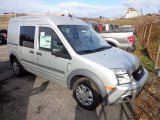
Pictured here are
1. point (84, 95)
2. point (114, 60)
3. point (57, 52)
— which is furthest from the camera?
point (57, 52)

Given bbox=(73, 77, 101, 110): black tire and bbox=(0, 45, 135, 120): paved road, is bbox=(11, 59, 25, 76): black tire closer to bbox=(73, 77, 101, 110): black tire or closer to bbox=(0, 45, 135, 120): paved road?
bbox=(0, 45, 135, 120): paved road

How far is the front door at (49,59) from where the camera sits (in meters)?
5.04

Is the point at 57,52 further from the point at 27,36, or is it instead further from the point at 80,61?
the point at 27,36

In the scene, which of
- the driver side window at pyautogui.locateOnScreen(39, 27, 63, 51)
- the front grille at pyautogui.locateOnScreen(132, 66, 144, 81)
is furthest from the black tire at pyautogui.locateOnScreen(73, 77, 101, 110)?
the driver side window at pyautogui.locateOnScreen(39, 27, 63, 51)

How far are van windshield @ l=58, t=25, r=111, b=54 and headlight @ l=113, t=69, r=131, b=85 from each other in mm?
983

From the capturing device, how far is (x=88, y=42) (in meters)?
5.33

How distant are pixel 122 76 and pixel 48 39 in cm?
223

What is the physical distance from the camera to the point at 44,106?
4.96 meters

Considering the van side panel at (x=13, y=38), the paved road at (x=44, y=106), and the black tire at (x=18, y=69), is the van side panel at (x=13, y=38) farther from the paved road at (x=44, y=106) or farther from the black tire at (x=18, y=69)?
the paved road at (x=44, y=106)

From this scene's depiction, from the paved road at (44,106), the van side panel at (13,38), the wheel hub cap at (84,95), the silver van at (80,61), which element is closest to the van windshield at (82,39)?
the silver van at (80,61)

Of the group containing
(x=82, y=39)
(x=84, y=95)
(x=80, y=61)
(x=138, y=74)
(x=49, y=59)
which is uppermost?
(x=82, y=39)

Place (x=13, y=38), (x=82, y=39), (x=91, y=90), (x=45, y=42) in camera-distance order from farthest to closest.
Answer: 1. (x=13, y=38)
2. (x=45, y=42)
3. (x=82, y=39)
4. (x=91, y=90)

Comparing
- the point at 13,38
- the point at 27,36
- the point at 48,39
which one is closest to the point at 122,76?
the point at 48,39

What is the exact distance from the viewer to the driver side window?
5.14 meters
